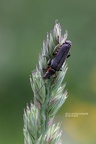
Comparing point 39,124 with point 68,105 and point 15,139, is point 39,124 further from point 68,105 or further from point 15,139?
point 68,105

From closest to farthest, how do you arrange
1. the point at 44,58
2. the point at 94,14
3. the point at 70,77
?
the point at 44,58 < the point at 70,77 < the point at 94,14

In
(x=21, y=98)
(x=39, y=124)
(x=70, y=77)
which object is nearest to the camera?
(x=39, y=124)

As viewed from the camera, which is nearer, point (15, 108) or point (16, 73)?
point (15, 108)

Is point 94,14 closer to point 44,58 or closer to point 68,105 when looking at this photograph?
point 68,105

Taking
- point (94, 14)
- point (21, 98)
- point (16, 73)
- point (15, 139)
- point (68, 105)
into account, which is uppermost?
point (94, 14)

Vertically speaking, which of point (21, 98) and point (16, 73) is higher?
point (16, 73)

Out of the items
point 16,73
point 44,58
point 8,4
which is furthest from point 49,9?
point 44,58

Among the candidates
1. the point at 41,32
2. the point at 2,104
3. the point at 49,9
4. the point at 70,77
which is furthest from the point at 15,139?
the point at 49,9
